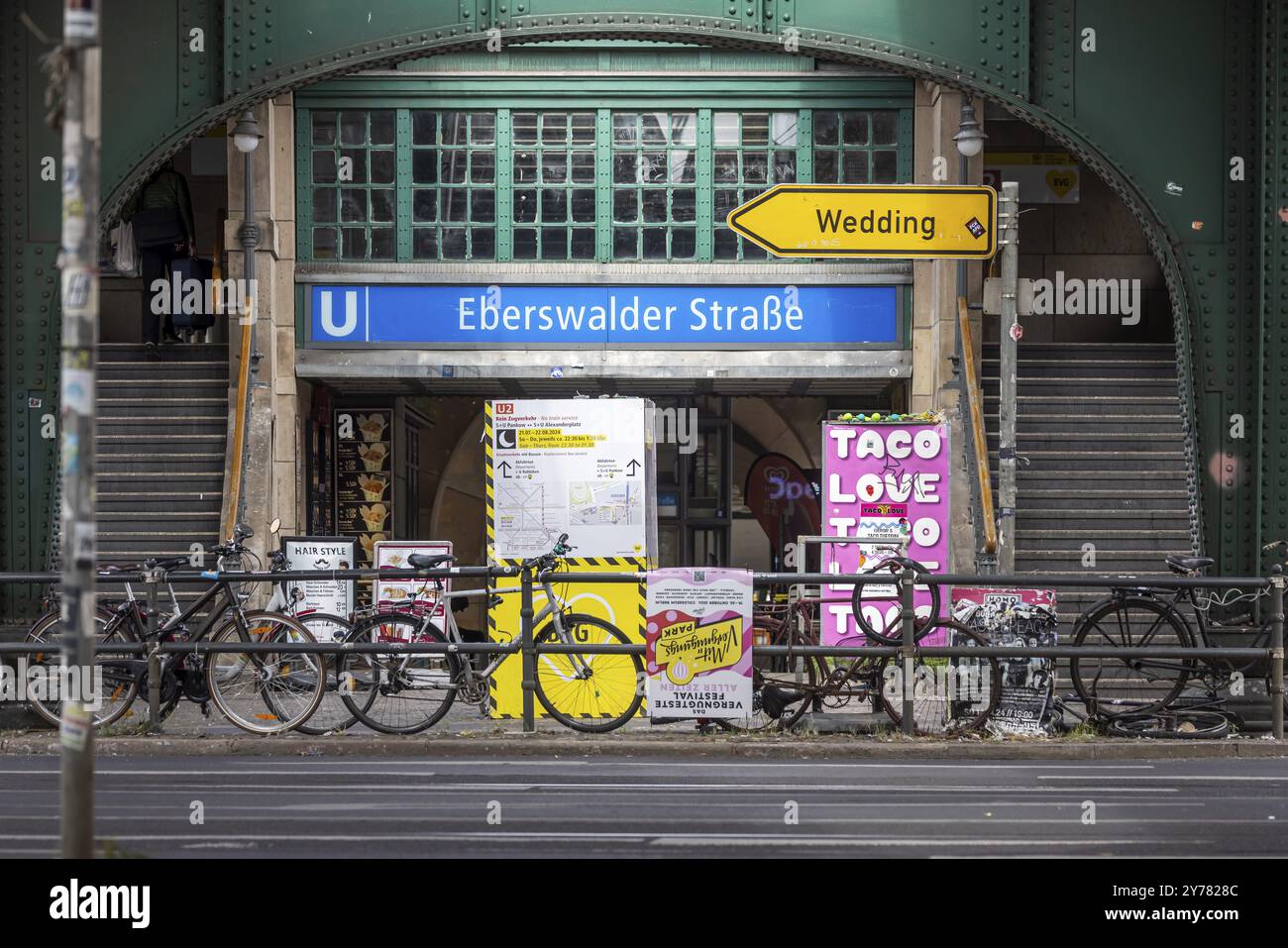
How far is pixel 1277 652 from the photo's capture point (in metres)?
12.4

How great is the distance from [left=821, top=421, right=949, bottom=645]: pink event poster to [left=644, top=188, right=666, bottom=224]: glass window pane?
4.91 m

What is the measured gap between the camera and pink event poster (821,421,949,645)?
51.9 feet

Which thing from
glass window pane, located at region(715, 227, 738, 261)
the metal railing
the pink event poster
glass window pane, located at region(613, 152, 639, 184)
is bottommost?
the metal railing

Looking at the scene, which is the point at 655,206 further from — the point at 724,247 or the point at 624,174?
the point at 724,247

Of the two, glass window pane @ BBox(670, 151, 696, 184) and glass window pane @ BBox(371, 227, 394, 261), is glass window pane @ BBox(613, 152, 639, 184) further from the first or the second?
glass window pane @ BBox(371, 227, 394, 261)

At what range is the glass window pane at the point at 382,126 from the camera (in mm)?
19891

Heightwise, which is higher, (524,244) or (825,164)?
(825,164)

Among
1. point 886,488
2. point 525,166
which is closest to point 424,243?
point 525,166

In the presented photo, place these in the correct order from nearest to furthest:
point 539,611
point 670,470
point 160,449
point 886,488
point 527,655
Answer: point 527,655 < point 539,611 < point 886,488 < point 160,449 < point 670,470

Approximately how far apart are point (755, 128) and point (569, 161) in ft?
7.17

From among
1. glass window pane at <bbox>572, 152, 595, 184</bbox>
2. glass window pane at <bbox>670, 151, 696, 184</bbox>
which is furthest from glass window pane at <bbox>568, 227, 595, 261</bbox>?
glass window pane at <bbox>670, 151, 696, 184</bbox>

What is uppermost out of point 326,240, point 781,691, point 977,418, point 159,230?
point 159,230
